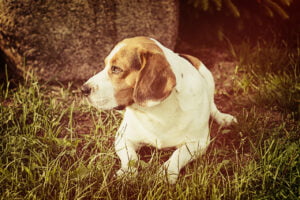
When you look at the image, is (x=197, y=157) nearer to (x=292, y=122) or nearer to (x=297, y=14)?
(x=292, y=122)

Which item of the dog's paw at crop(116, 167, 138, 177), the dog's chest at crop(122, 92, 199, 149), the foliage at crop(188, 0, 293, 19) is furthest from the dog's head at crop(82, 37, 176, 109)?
the foliage at crop(188, 0, 293, 19)

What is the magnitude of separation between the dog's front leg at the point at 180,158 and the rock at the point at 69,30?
1822 millimetres

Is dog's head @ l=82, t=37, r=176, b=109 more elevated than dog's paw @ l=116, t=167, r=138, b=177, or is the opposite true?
dog's head @ l=82, t=37, r=176, b=109

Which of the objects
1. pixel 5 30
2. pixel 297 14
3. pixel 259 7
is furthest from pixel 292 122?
pixel 5 30

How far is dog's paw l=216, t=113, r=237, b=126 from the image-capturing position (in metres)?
3.46

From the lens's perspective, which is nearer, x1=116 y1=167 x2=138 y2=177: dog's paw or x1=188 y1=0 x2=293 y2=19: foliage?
x1=116 y1=167 x2=138 y2=177: dog's paw

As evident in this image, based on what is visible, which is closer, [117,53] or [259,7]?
[117,53]

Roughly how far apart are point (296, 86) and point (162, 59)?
6.14ft

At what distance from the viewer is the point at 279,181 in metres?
2.45

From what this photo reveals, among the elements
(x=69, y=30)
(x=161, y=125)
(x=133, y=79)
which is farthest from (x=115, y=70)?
(x=69, y=30)

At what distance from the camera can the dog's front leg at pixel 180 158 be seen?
8.23 feet

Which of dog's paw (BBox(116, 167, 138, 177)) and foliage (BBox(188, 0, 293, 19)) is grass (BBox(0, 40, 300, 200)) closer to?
dog's paw (BBox(116, 167, 138, 177))

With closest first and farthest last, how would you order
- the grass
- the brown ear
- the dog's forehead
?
the grass < the brown ear < the dog's forehead

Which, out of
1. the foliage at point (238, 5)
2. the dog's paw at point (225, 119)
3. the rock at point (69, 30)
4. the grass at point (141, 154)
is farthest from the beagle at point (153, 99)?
the foliage at point (238, 5)
